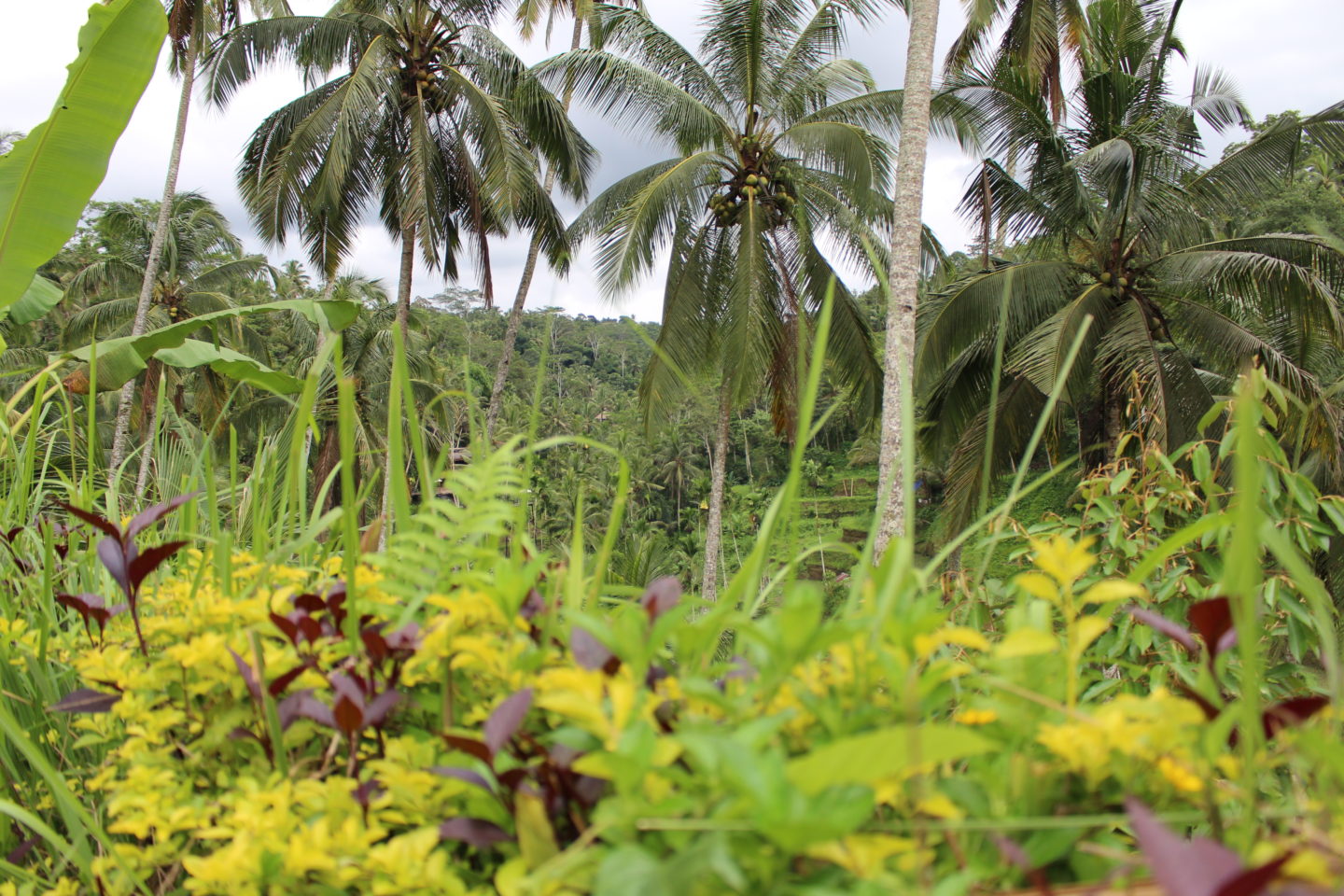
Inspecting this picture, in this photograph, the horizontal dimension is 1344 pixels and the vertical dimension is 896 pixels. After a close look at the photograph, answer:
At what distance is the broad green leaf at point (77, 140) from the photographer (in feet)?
6.42

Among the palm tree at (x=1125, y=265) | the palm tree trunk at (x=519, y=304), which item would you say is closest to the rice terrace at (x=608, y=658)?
the palm tree at (x=1125, y=265)

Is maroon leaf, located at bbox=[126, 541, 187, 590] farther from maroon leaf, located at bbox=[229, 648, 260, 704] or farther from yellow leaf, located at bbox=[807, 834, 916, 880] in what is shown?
yellow leaf, located at bbox=[807, 834, 916, 880]

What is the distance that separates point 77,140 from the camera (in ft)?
6.69

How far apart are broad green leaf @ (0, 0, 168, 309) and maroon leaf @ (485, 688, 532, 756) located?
215 centimetres

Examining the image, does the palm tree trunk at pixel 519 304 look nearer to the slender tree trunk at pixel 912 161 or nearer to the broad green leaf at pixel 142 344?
the slender tree trunk at pixel 912 161

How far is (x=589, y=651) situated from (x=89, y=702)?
0.47 meters

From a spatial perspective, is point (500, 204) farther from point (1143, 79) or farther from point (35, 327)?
point (35, 327)

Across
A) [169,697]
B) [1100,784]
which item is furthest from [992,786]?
[169,697]

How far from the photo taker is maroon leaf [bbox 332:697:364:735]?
0.48 metres

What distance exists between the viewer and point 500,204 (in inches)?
Answer: 417

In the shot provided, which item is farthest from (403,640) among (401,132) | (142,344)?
(401,132)

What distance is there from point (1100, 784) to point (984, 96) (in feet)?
29.1

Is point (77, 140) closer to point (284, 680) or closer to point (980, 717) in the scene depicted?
point (284, 680)

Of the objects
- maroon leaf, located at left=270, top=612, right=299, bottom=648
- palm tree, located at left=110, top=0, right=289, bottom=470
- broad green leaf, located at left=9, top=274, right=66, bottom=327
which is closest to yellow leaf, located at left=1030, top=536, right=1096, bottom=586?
maroon leaf, located at left=270, top=612, right=299, bottom=648
